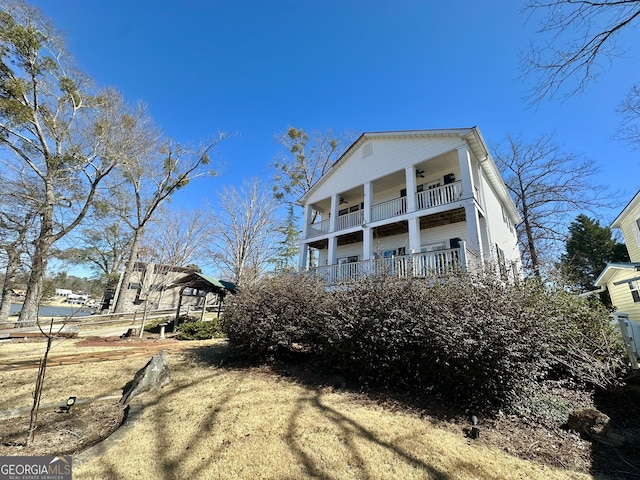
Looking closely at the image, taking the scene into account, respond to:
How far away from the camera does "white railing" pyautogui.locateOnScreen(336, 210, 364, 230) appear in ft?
43.5

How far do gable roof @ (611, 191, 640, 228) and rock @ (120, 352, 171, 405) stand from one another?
1871cm

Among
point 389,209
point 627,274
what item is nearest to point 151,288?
point 389,209

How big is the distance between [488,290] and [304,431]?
3847 mm

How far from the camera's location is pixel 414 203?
10.9 metres

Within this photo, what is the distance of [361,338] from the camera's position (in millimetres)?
5090

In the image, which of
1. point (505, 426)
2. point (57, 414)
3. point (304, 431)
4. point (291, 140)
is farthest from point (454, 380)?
point (291, 140)

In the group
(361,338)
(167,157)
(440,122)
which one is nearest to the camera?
(361,338)

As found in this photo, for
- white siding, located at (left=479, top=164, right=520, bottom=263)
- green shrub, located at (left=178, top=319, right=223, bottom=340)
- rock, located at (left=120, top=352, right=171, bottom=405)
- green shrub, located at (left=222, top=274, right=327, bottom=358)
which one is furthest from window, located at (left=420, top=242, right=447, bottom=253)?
rock, located at (left=120, top=352, right=171, bottom=405)

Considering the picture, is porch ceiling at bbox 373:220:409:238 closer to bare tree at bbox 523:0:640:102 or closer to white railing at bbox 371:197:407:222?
white railing at bbox 371:197:407:222

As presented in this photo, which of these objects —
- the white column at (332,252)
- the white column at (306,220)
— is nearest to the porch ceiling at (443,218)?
the white column at (332,252)

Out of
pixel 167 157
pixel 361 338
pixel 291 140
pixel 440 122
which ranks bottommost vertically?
pixel 361 338

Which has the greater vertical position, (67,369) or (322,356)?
(322,356)

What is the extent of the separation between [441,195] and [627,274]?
8035 millimetres

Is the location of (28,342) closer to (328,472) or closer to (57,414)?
(57,414)
